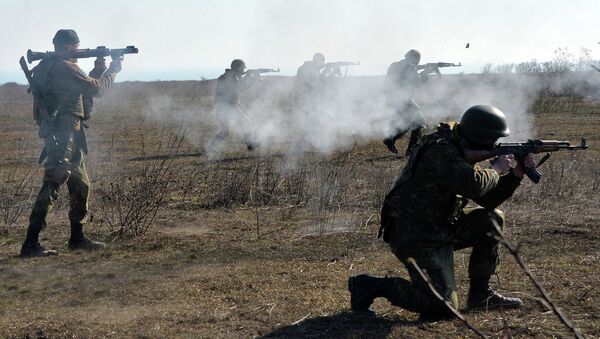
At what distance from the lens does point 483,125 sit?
16.3ft

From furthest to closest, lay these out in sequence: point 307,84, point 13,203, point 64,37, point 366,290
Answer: point 307,84
point 13,203
point 64,37
point 366,290

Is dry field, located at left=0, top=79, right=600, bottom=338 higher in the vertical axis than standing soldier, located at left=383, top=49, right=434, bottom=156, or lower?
lower

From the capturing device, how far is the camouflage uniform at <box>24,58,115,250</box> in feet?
23.9

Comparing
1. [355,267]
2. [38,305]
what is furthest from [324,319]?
[38,305]

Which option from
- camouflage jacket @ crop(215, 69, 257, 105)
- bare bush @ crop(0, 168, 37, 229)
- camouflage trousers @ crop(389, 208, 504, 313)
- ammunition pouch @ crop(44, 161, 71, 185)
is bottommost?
bare bush @ crop(0, 168, 37, 229)

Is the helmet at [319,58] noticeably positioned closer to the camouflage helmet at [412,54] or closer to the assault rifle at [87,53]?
the camouflage helmet at [412,54]

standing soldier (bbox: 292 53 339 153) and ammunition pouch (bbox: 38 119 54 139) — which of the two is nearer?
ammunition pouch (bbox: 38 119 54 139)

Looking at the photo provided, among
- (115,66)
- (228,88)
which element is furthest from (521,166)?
(228,88)

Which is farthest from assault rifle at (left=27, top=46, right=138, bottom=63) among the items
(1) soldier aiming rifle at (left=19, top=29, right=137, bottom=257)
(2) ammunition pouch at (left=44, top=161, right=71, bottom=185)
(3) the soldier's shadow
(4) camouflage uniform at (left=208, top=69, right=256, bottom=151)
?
(4) camouflage uniform at (left=208, top=69, right=256, bottom=151)

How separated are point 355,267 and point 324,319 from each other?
1402mm

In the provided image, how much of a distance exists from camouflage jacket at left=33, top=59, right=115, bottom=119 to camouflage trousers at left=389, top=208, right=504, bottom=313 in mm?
3971

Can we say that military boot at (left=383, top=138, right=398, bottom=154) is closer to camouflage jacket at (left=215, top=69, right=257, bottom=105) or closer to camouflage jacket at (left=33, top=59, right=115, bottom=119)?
camouflage jacket at (left=215, top=69, right=257, bottom=105)

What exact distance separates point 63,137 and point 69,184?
0.52m

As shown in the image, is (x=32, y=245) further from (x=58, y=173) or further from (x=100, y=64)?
(x=100, y=64)
